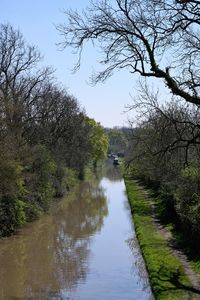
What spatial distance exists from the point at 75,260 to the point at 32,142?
26.7 metres

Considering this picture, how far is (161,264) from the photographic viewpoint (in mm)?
20281

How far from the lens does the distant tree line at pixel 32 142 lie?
29.5m

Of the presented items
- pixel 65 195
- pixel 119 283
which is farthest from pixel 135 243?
pixel 65 195

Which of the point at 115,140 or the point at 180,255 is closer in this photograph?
the point at 180,255

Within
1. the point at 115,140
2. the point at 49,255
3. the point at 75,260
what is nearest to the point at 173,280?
the point at 75,260

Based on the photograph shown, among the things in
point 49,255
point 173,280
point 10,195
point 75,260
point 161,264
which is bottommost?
point 49,255

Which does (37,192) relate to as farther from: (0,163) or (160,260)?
(160,260)

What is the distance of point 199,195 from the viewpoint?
2261cm

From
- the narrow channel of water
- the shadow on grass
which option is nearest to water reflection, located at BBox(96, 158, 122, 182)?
the narrow channel of water

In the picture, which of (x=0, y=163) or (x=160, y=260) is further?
(x=0, y=163)

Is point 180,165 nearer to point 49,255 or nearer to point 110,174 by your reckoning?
point 49,255

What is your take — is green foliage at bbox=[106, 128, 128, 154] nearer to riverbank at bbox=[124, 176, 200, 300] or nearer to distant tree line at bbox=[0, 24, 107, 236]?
distant tree line at bbox=[0, 24, 107, 236]

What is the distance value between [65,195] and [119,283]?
118 ft

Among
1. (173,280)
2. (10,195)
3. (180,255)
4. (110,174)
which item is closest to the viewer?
(173,280)
